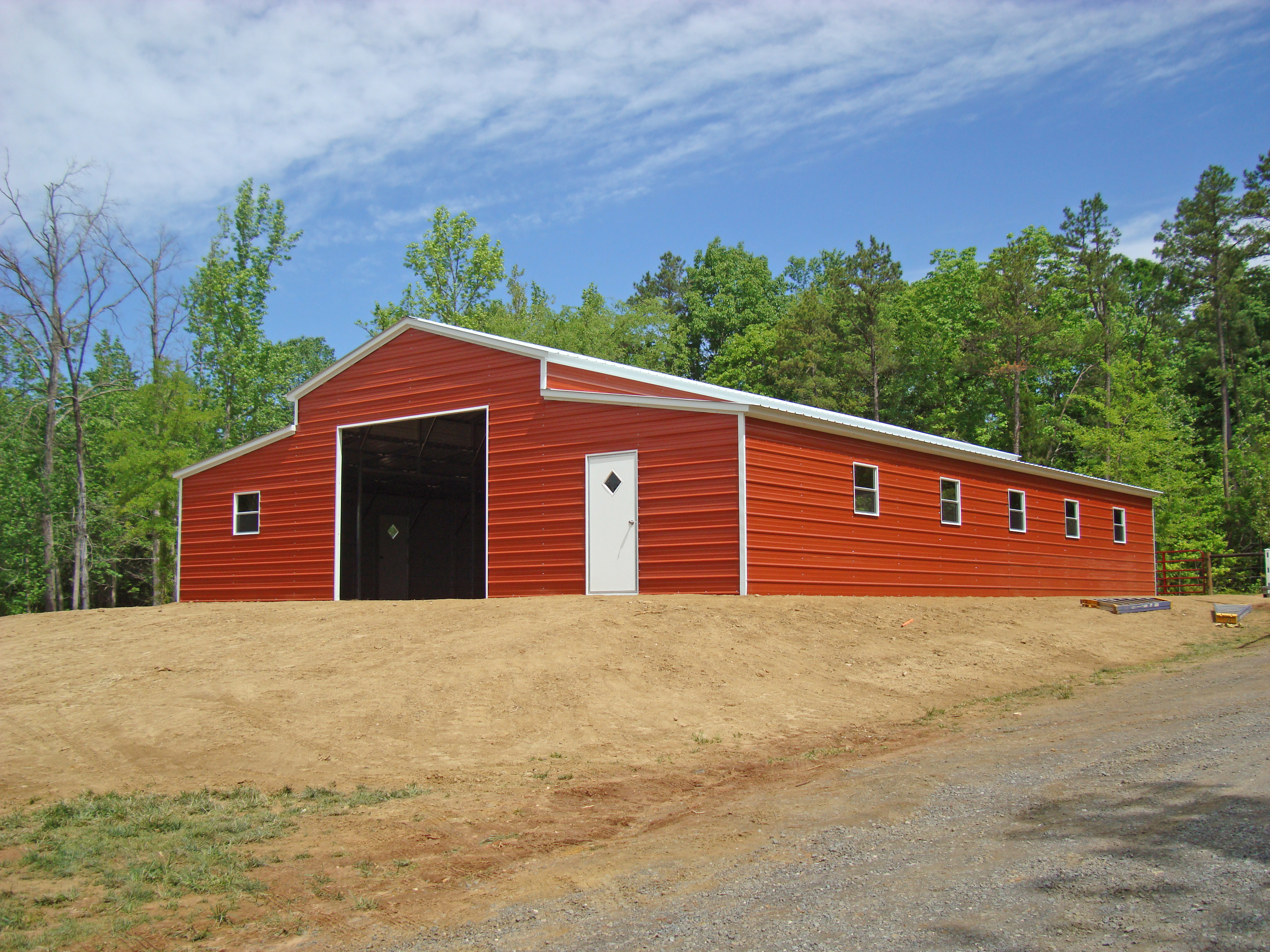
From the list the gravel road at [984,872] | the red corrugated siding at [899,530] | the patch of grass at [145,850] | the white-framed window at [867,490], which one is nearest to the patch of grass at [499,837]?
the patch of grass at [145,850]

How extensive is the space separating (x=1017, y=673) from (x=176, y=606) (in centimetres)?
1500

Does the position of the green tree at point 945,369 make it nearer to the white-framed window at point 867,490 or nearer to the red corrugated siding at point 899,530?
the red corrugated siding at point 899,530

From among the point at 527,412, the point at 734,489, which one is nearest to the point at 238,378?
the point at 527,412

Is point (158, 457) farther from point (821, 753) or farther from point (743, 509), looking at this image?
point (821, 753)

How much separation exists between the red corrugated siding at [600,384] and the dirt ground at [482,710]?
11.2ft

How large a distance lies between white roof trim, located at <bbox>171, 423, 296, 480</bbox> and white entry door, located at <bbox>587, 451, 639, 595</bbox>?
7.23 m

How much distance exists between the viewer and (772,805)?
6855 millimetres

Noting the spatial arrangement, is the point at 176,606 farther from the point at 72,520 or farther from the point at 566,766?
the point at 72,520

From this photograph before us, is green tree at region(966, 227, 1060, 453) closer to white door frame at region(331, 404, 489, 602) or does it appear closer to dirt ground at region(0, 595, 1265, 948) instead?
dirt ground at region(0, 595, 1265, 948)

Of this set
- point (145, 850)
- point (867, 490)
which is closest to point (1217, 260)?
point (867, 490)

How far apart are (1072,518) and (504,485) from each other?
14.5 metres

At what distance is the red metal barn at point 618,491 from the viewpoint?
15031mm

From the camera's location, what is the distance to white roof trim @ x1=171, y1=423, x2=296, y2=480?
2022cm

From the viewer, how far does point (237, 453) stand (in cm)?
2092
